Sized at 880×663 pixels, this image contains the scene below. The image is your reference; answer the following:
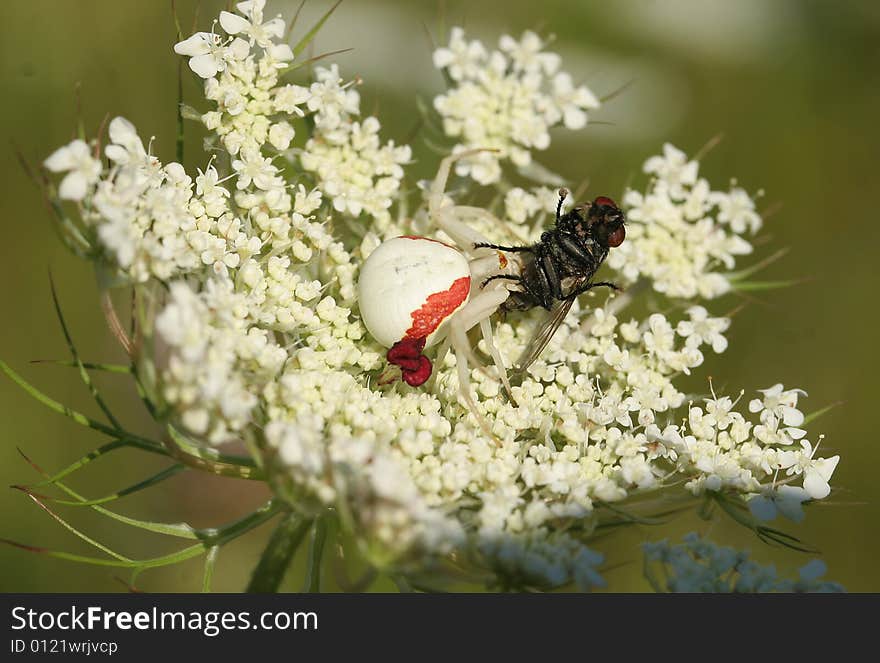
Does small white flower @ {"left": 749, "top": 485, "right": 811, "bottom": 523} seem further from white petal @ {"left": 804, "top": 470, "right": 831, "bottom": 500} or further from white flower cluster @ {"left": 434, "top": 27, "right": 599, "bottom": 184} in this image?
white flower cluster @ {"left": 434, "top": 27, "right": 599, "bottom": 184}

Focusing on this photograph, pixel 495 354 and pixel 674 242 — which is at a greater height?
pixel 674 242

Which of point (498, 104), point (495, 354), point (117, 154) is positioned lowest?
point (495, 354)

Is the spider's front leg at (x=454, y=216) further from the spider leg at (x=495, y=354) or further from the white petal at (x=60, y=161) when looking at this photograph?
the white petal at (x=60, y=161)

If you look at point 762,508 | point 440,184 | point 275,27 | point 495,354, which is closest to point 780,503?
point 762,508

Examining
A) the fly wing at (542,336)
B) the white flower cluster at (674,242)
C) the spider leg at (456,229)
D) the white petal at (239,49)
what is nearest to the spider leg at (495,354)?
the fly wing at (542,336)

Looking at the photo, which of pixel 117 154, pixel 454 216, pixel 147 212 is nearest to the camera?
pixel 147 212

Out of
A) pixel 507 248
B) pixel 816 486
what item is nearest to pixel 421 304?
pixel 507 248

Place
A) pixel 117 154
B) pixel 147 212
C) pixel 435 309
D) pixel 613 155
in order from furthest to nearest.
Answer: pixel 613 155, pixel 435 309, pixel 117 154, pixel 147 212

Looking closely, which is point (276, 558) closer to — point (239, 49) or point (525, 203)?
point (525, 203)

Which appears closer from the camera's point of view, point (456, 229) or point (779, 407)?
point (779, 407)
